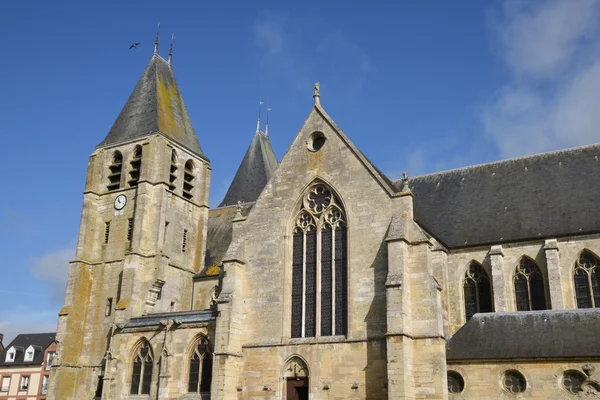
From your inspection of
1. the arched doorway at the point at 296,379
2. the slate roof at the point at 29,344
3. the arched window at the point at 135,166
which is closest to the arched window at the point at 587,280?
the arched doorway at the point at 296,379

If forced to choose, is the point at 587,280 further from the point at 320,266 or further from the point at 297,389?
the point at 297,389

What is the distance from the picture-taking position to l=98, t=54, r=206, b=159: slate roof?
31039 millimetres

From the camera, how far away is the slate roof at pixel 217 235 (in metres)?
31.0

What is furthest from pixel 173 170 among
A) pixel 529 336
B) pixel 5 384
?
pixel 5 384

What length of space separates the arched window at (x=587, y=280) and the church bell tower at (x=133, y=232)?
1667 cm

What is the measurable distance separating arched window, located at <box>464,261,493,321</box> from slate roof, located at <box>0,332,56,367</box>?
3764 centimetres

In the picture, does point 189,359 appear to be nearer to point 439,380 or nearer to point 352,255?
point 352,255

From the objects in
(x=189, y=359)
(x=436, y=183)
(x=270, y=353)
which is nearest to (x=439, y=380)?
(x=270, y=353)

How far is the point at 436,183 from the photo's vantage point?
28250mm

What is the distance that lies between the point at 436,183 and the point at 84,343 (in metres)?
17.0

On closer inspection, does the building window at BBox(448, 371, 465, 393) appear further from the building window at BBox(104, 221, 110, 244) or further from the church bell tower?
the building window at BBox(104, 221, 110, 244)

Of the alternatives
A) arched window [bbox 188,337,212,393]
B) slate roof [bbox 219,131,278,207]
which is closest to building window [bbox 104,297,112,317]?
arched window [bbox 188,337,212,393]

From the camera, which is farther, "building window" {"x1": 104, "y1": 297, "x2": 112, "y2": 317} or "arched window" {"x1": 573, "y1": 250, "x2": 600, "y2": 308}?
"building window" {"x1": 104, "y1": 297, "x2": 112, "y2": 317}

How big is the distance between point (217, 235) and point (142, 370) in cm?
1069
